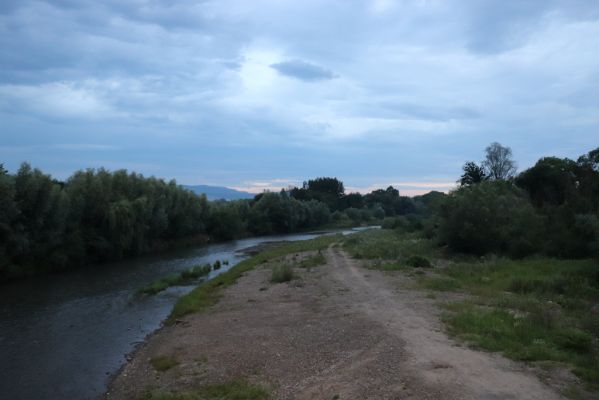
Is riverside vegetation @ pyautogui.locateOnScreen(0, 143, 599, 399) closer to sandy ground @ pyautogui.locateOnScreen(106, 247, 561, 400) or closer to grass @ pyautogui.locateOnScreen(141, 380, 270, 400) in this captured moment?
grass @ pyautogui.locateOnScreen(141, 380, 270, 400)

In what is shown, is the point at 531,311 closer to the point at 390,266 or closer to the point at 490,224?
the point at 390,266

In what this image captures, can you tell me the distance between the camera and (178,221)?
7331 centimetres

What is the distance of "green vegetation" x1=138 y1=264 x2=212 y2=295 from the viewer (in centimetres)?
3033

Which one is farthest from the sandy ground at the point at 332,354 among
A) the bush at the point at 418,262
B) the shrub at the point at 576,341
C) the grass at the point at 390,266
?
the bush at the point at 418,262

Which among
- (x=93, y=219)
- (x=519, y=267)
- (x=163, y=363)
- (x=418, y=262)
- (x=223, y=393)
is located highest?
(x=93, y=219)

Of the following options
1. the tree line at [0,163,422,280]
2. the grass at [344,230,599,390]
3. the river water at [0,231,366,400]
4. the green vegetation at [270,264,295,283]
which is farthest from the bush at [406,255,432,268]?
the tree line at [0,163,422,280]

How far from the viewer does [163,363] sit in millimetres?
14633

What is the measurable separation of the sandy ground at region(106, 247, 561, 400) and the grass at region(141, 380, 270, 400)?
393 mm

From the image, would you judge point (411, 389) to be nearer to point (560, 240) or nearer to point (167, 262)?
point (560, 240)

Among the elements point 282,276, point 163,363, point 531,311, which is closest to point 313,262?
point 282,276

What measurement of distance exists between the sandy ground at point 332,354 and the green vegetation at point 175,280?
9.27 meters

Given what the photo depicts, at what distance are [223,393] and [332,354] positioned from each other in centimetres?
347

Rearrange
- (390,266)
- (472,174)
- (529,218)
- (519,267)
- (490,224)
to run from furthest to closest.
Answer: (472,174), (490,224), (529,218), (390,266), (519,267)

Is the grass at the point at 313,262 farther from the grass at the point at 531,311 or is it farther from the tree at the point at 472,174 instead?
the tree at the point at 472,174
